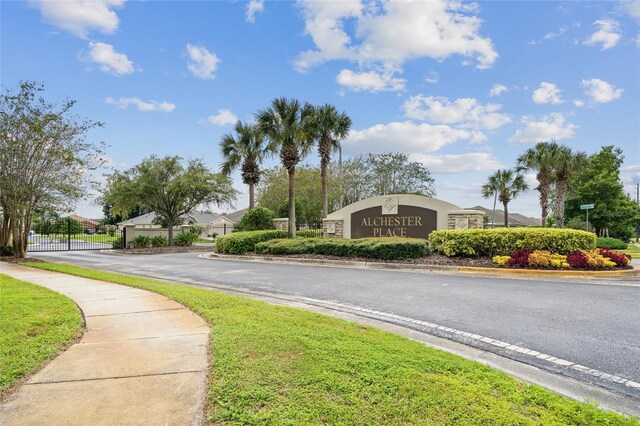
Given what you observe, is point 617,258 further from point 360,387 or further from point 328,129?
point 328,129

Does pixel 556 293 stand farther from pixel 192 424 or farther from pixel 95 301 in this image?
pixel 95 301

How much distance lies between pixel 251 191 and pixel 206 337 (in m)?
24.3

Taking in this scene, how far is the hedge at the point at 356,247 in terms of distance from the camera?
539 inches

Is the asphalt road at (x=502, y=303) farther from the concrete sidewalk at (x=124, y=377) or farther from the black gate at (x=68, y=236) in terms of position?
the black gate at (x=68, y=236)

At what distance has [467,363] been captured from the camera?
395cm

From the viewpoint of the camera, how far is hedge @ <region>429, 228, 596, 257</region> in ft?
41.8

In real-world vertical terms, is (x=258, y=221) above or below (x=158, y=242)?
above

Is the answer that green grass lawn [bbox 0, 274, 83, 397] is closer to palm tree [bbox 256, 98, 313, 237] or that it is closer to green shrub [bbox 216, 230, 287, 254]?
green shrub [bbox 216, 230, 287, 254]

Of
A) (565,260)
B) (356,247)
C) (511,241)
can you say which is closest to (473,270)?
(511,241)

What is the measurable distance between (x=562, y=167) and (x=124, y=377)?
3211cm

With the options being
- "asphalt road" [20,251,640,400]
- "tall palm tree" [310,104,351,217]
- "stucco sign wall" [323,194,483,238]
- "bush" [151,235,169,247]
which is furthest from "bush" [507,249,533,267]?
"bush" [151,235,169,247]

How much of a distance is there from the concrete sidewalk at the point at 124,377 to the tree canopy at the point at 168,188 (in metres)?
20.3

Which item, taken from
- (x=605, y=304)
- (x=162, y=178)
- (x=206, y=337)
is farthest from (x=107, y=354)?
(x=162, y=178)

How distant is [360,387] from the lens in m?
3.19
